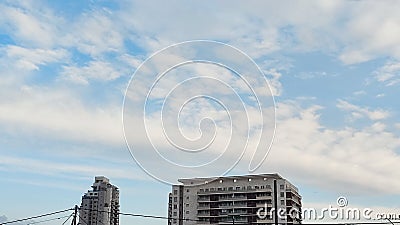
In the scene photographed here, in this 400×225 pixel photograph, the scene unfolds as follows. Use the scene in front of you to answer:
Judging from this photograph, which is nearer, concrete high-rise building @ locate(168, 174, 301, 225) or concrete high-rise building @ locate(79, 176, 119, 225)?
concrete high-rise building @ locate(79, 176, 119, 225)

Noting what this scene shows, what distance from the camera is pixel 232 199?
79.2 meters

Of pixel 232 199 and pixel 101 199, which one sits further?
pixel 232 199

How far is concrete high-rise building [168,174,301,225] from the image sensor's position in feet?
251

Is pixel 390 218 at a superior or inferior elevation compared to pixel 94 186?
inferior

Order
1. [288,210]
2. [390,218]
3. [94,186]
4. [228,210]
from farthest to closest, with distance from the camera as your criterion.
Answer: [228,210]
[288,210]
[94,186]
[390,218]

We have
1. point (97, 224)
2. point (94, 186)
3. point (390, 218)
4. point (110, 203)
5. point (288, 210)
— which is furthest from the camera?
point (288, 210)

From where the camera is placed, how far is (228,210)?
259ft

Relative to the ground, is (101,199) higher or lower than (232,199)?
lower

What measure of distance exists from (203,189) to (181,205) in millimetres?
4866

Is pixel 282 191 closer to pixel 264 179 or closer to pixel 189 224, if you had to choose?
pixel 264 179

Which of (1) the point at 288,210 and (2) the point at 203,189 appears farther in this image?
(2) the point at 203,189

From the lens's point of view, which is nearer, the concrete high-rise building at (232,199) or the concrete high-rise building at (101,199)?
the concrete high-rise building at (101,199)

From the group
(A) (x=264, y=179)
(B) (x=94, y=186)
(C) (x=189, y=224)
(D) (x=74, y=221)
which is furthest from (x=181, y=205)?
(D) (x=74, y=221)

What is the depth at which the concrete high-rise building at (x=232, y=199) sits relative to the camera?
76625 millimetres
